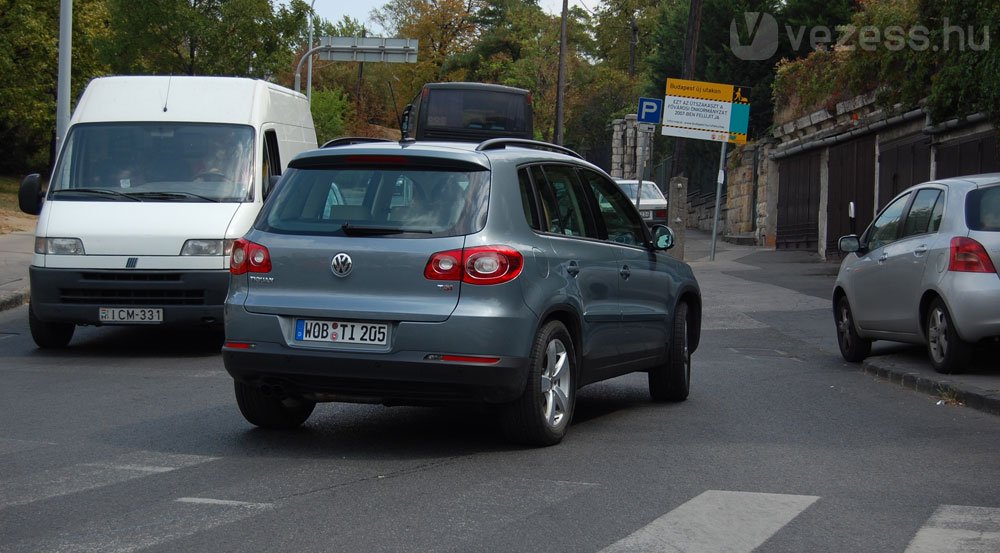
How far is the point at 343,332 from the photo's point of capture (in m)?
6.99

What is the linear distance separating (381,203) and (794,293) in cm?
1427

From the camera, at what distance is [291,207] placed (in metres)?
7.44

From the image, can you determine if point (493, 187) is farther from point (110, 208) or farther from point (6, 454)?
point (110, 208)

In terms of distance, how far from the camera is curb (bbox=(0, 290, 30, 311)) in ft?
52.7

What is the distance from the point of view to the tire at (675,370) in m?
9.45

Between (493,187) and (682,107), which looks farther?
(682,107)

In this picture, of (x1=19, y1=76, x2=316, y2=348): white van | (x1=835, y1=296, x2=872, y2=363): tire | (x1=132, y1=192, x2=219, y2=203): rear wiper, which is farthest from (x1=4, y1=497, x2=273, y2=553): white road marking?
(x1=835, y1=296, x2=872, y2=363): tire

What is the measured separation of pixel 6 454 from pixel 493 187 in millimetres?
2990

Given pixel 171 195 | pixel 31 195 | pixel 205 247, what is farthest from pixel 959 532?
pixel 31 195

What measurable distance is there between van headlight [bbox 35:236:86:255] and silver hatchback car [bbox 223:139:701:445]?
475 centimetres

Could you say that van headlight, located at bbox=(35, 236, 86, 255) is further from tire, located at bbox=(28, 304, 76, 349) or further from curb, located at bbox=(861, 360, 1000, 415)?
curb, located at bbox=(861, 360, 1000, 415)

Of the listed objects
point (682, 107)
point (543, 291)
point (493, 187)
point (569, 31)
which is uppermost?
point (569, 31)

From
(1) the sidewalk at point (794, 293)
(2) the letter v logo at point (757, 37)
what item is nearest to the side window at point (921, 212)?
(1) the sidewalk at point (794, 293)

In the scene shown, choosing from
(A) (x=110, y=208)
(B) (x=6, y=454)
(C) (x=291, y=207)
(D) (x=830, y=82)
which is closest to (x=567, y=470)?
(C) (x=291, y=207)
